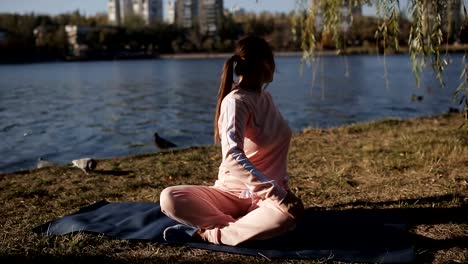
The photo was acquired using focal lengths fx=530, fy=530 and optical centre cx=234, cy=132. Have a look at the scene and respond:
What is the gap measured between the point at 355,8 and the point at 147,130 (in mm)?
6612

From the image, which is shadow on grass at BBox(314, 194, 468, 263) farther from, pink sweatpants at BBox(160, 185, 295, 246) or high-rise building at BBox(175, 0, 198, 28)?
high-rise building at BBox(175, 0, 198, 28)

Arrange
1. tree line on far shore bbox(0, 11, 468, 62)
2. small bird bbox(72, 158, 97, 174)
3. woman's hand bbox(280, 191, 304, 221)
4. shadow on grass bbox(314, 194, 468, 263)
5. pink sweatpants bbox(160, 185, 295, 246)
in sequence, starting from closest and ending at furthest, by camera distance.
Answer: woman's hand bbox(280, 191, 304, 221) → pink sweatpants bbox(160, 185, 295, 246) → shadow on grass bbox(314, 194, 468, 263) → small bird bbox(72, 158, 97, 174) → tree line on far shore bbox(0, 11, 468, 62)

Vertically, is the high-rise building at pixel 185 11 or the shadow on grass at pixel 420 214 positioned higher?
the high-rise building at pixel 185 11

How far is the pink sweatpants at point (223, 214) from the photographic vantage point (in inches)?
96.0

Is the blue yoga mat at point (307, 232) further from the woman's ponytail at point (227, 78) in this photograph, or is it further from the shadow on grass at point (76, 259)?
the woman's ponytail at point (227, 78)

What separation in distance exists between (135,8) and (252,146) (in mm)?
123190

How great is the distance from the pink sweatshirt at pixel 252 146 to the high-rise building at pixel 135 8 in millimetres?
105982

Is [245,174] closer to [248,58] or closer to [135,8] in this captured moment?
[248,58]

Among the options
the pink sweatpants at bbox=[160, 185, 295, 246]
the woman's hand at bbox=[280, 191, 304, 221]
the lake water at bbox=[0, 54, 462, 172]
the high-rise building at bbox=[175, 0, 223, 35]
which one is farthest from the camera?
the high-rise building at bbox=[175, 0, 223, 35]

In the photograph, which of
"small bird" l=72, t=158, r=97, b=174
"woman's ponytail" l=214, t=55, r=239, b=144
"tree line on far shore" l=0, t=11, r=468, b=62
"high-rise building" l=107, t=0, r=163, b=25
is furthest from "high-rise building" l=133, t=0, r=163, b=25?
"woman's ponytail" l=214, t=55, r=239, b=144

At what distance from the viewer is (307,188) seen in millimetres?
3770

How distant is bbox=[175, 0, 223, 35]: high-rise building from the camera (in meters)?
58.6

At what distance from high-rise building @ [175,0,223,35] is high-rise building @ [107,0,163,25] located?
2230 centimetres

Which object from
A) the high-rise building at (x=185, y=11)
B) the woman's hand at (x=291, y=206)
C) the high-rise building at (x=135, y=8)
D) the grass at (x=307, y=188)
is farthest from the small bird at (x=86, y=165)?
the high-rise building at (x=135, y=8)
